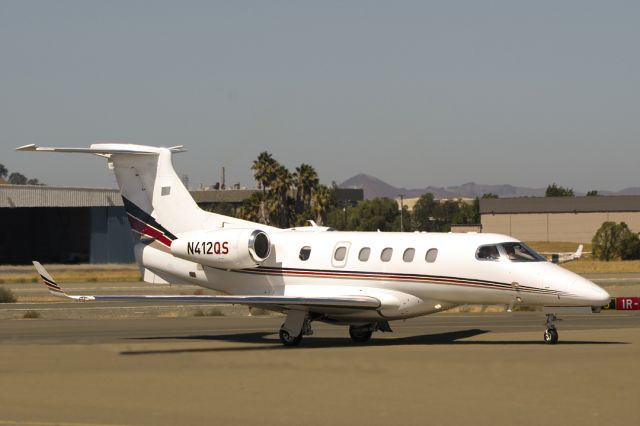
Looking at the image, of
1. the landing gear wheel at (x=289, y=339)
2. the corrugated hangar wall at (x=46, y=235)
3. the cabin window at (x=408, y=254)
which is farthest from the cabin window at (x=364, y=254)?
the corrugated hangar wall at (x=46, y=235)

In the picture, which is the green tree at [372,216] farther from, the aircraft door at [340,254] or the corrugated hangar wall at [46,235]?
the aircraft door at [340,254]

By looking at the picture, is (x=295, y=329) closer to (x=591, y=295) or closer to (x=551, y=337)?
(x=551, y=337)

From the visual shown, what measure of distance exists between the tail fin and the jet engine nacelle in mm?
1029

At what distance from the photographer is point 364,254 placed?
23.4 m

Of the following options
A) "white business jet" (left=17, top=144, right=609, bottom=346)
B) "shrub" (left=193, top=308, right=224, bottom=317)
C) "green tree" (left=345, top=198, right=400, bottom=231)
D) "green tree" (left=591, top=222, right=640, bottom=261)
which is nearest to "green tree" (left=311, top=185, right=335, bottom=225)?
"green tree" (left=591, top=222, right=640, bottom=261)

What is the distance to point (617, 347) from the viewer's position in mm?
20266

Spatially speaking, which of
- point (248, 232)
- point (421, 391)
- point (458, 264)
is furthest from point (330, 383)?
point (248, 232)

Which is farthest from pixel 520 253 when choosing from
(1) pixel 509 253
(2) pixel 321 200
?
(2) pixel 321 200

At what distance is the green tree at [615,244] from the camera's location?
90.2 m

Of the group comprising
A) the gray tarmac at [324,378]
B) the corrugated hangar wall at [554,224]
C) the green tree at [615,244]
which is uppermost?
the corrugated hangar wall at [554,224]

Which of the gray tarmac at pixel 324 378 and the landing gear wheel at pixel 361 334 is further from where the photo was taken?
the landing gear wheel at pixel 361 334

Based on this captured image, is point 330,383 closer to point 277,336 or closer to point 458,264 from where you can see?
point 458,264

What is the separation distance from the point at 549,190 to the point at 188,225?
157 m

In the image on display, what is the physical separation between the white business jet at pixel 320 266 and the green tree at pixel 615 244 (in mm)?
69547
